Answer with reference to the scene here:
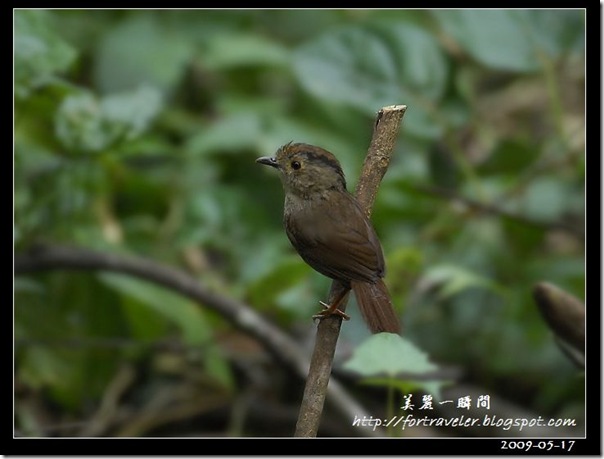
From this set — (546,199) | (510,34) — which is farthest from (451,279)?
(510,34)

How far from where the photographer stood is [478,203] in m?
4.10

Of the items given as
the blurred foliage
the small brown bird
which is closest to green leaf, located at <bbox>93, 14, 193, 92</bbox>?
the blurred foliage

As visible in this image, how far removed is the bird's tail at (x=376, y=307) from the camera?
228 centimetres

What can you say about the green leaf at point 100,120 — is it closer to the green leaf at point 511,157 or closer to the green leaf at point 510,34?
the green leaf at point 510,34

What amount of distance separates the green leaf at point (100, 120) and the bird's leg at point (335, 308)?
1272 mm

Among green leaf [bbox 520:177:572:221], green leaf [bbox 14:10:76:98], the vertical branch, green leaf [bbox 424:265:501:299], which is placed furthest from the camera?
green leaf [bbox 520:177:572:221]

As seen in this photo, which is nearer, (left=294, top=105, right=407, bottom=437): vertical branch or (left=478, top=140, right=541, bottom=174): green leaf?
(left=294, top=105, right=407, bottom=437): vertical branch

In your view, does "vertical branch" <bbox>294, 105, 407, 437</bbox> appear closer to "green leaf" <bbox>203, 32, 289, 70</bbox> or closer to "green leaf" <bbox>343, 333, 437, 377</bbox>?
"green leaf" <bbox>343, 333, 437, 377</bbox>

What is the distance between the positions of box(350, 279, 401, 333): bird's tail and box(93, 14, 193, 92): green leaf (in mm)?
2482

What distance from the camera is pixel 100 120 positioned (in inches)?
140

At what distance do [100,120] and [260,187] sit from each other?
1.11 metres

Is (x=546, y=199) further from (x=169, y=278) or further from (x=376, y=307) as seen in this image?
(x=376, y=307)


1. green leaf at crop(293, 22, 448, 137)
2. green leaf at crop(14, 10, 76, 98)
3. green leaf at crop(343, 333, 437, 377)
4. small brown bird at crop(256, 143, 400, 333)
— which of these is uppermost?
green leaf at crop(293, 22, 448, 137)

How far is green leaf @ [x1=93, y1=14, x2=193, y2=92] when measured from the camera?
469cm
